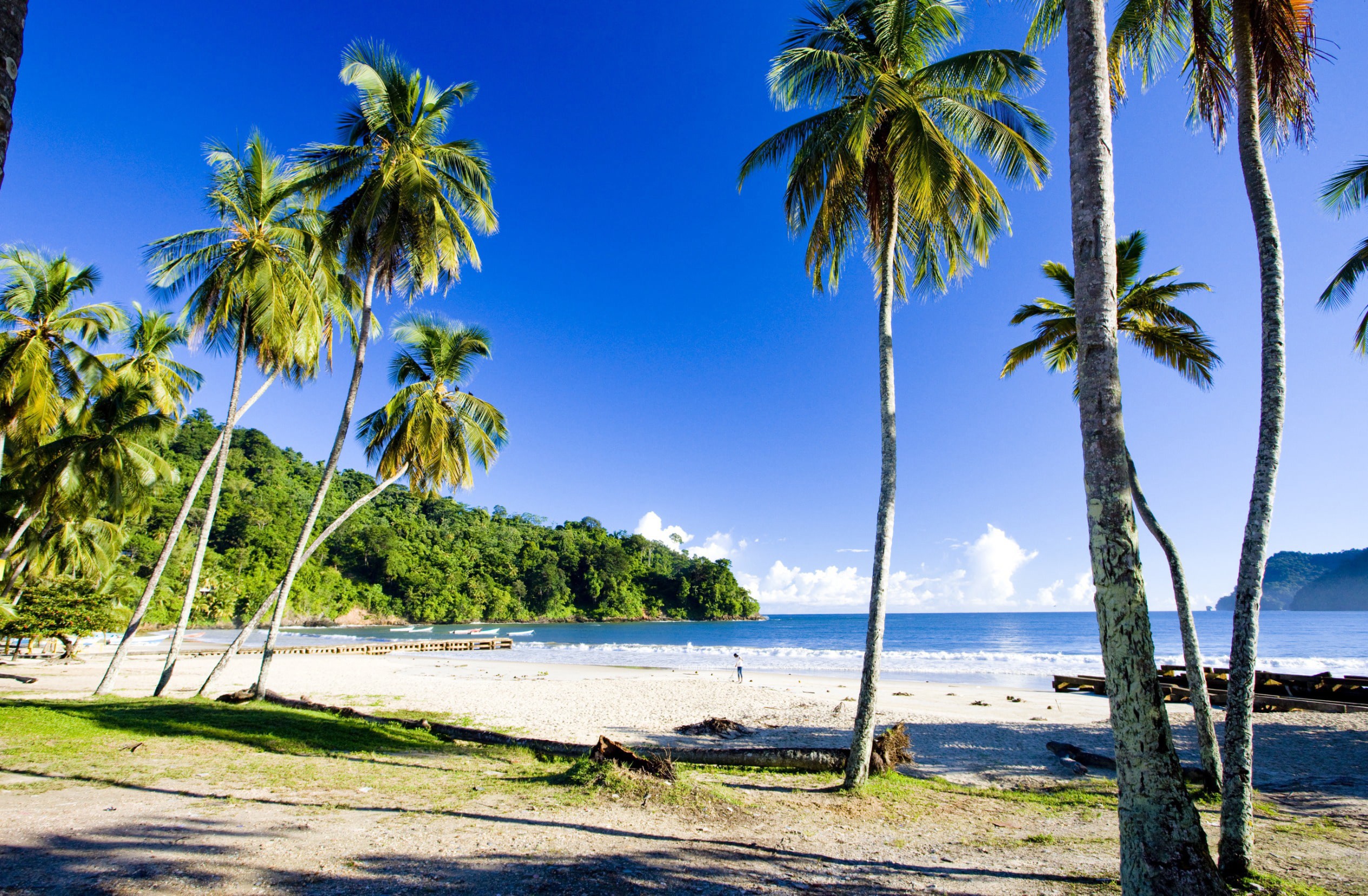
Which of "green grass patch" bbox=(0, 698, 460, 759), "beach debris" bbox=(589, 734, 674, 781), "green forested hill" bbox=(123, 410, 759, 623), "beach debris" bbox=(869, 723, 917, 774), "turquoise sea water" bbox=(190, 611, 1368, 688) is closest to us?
"beach debris" bbox=(589, 734, 674, 781)

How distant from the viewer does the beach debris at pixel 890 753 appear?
28.4ft

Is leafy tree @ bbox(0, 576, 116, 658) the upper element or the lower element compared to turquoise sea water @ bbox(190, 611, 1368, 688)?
upper

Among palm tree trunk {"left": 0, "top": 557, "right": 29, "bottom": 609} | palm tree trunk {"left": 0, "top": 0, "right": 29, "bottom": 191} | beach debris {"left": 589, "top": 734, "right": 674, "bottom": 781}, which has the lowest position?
beach debris {"left": 589, "top": 734, "right": 674, "bottom": 781}

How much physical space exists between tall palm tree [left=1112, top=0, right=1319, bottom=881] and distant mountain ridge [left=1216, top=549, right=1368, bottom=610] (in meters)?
167

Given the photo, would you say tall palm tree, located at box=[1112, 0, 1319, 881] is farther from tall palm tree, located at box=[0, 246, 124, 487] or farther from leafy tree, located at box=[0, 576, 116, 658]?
leafy tree, located at box=[0, 576, 116, 658]

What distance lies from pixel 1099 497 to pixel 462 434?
16.5 metres

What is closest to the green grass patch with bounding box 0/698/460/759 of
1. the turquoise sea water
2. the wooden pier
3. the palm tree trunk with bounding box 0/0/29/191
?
the palm tree trunk with bounding box 0/0/29/191

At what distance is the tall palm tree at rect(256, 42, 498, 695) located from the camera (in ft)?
42.0

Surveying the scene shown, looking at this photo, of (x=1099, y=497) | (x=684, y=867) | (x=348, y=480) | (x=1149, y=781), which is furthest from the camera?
(x=348, y=480)

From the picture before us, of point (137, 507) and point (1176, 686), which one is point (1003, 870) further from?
point (137, 507)

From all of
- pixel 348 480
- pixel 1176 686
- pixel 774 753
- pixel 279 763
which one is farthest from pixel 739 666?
pixel 348 480

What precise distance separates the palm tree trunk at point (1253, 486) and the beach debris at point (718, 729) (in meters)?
9.32

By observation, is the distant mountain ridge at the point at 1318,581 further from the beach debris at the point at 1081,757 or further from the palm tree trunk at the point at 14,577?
the palm tree trunk at the point at 14,577

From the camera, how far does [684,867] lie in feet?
16.0
